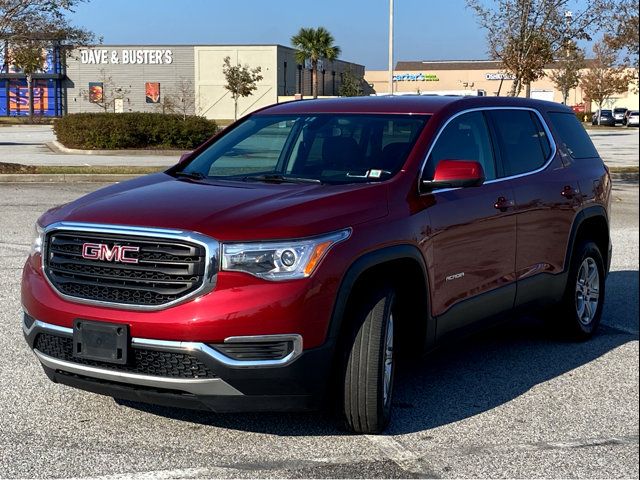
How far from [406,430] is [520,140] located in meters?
2.31

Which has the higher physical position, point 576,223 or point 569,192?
point 569,192

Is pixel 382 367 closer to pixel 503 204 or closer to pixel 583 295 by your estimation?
pixel 503 204

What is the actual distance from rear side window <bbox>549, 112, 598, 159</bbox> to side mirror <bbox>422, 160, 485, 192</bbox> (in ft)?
5.64

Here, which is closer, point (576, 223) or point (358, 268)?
point (358, 268)

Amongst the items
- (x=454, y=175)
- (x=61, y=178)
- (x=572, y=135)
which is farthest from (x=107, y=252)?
(x=61, y=178)

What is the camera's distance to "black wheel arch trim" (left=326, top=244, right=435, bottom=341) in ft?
13.6

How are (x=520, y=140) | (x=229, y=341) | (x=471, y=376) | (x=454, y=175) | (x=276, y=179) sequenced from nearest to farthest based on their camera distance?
(x=229, y=341) < (x=454, y=175) < (x=276, y=179) < (x=471, y=376) < (x=520, y=140)

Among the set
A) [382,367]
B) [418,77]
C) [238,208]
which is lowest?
[382,367]

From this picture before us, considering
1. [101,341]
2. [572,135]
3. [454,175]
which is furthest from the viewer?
[572,135]

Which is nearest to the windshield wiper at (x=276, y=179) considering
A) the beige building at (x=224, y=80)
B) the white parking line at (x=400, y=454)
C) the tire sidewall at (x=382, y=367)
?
the tire sidewall at (x=382, y=367)

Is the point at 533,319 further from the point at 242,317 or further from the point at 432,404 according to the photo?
the point at 242,317

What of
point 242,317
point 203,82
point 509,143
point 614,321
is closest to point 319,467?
point 242,317

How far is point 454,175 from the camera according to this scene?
15.8ft

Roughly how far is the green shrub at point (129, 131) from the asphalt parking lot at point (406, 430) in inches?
969
